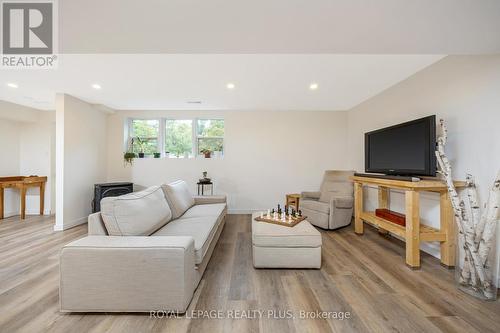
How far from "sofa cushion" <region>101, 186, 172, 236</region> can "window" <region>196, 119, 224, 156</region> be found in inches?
104

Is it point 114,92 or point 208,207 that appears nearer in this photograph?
point 208,207

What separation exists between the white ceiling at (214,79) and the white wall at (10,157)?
0.71 metres

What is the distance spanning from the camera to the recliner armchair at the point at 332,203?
3.38 m

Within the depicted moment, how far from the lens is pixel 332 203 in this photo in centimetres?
336

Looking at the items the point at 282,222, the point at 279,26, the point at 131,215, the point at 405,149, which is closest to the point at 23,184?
the point at 131,215

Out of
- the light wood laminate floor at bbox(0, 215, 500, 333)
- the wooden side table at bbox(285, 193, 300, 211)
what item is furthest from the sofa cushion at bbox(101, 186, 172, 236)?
the wooden side table at bbox(285, 193, 300, 211)

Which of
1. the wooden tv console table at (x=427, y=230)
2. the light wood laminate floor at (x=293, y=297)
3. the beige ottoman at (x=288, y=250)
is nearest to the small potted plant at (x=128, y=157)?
the light wood laminate floor at (x=293, y=297)

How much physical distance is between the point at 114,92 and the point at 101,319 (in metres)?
3.26

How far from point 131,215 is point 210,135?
3165 mm

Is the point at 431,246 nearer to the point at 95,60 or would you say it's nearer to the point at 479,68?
the point at 479,68

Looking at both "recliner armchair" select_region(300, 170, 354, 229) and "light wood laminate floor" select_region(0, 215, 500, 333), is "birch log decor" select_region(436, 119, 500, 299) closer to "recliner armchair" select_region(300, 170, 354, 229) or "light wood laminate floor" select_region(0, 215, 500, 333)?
"light wood laminate floor" select_region(0, 215, 500, 333)

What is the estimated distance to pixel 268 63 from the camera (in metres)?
2.39

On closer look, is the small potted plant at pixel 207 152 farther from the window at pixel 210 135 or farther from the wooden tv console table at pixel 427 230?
the wooden tv console table at pixel 427 230

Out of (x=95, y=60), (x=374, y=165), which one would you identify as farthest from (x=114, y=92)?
(x=374, y=165)
